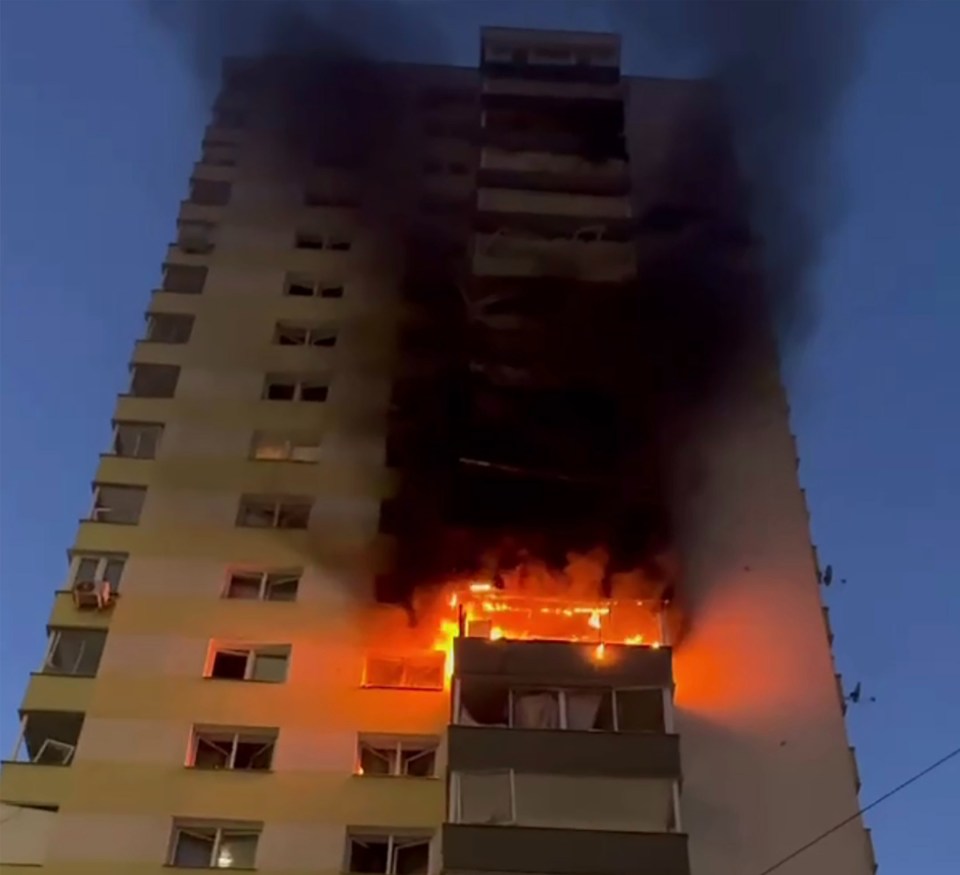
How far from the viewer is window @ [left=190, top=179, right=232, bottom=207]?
1320 inches

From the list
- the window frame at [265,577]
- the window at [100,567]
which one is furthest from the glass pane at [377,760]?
the window at [100,567]

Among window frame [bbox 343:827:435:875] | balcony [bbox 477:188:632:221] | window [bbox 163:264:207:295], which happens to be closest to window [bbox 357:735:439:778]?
window frame [bbox 343:827:435:875]

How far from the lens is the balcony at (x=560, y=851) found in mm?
18203

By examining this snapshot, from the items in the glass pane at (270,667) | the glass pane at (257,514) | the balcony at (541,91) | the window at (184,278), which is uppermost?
the balcony at (541,91)

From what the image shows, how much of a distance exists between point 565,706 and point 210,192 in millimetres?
19537

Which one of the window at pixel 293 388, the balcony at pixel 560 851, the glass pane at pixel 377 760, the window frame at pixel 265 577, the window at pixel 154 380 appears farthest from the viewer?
the window at pixel 293 388

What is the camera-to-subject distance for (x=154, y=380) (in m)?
28.0

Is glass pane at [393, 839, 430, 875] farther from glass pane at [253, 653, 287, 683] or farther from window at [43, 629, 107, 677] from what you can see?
window at [43, 629, 107, 677]

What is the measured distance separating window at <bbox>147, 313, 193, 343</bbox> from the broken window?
1046cm

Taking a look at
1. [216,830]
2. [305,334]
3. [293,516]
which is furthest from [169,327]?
[216,830]

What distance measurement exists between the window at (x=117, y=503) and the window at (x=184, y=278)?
6855 mm

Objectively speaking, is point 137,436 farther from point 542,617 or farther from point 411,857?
point 411,857

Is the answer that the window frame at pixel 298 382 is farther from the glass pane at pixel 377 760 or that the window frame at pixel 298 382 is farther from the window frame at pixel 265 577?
the glass pane at pixel 377 760

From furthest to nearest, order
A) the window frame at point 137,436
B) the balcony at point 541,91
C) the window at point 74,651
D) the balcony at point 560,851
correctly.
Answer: the balcony at point 541,91 → the window frame at point 137,436 → the window at point 74,651 → the balcony at point 560,851
